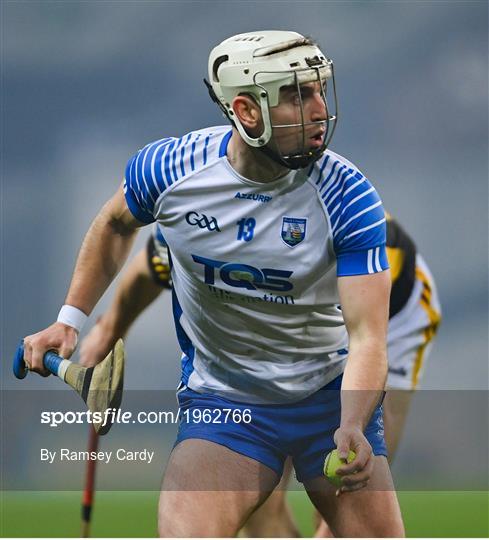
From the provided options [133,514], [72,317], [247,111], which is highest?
[247,111]

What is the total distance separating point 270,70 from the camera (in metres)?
4.42

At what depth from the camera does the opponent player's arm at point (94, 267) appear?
4832 mm

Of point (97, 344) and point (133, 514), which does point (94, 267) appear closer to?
point (97, 344)

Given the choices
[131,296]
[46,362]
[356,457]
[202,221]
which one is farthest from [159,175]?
[131,296]

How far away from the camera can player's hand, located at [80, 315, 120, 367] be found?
6.86 m

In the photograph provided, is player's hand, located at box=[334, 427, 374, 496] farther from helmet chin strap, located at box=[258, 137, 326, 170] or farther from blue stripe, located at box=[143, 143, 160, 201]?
blue stripe, located at box=[143, 143, 160, 201]

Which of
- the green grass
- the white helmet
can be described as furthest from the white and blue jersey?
the green grass

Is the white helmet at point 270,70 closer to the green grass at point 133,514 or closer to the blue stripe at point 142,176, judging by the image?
the blue stripe at point 142,176

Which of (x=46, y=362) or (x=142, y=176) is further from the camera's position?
(x=46, y=362)

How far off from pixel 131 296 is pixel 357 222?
2611 millimetres

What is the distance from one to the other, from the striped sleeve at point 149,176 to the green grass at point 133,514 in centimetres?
406

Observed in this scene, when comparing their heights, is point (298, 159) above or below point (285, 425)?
above

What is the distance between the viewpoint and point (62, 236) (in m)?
8.98

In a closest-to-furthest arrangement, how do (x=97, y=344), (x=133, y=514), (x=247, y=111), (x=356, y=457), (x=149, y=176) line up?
(x=356, y=457) → (x=247, y=111) → (x=149, y=176) → (x=97, y=344) → (x=133, y=514)
